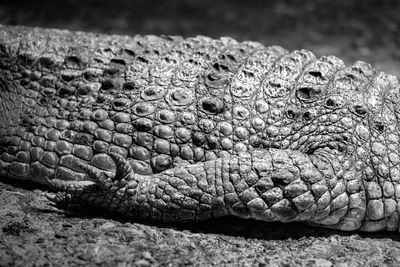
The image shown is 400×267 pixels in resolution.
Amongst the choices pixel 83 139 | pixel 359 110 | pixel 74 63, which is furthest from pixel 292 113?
pixel 74 63

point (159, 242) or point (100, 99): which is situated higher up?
point (100, 99)

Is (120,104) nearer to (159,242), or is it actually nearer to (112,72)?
(112,72)

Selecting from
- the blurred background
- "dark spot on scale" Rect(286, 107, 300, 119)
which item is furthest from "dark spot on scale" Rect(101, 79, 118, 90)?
the blurred background

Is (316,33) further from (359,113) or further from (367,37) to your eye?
(359,113)

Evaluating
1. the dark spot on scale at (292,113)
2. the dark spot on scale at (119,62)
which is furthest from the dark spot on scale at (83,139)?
the dark spot on scale at (292,113)

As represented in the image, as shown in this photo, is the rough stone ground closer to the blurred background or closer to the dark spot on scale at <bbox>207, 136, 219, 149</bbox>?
the dark spot on scale at <bbox>207, 136, 219, 149</bbox>

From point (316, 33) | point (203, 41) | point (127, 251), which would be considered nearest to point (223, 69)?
point (203, 41)

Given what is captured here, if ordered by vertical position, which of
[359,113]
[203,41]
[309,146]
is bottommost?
[309,146]
